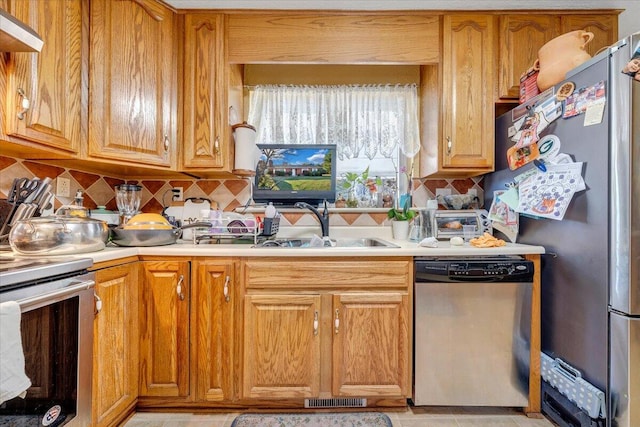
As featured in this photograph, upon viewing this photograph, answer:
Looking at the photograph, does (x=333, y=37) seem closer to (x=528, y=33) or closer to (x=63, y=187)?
(x=528, y=33)

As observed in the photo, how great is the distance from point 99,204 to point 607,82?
2665 mm

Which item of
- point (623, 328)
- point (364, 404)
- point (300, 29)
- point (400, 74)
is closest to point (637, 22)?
point (400, 74)

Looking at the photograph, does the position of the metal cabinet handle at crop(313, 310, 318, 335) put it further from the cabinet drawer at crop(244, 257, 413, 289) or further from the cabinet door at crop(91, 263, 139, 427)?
the cabinet door at crop(91, 263, 139, 427)

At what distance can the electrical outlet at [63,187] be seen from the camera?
166 centimetres

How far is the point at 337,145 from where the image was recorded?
7.26 ft

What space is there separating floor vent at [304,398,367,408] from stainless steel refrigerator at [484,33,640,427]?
95 cm

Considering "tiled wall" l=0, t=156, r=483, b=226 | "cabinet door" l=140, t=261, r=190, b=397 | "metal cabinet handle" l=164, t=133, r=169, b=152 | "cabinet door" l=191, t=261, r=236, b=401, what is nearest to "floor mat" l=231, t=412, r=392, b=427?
"cabinet door" l=191, t=261, r=236, b=401

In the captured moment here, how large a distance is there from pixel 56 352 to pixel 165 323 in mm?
446

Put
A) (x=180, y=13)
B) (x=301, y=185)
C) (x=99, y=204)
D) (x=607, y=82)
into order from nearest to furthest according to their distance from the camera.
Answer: (x=607, y=82), (x=180, y=13), (x=99, y=204), (x=301, y=185)

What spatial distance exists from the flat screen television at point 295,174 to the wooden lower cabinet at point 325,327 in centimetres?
76

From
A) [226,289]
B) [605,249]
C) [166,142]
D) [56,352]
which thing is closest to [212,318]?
[226,289]

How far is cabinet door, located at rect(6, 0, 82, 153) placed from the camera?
3.82 ft

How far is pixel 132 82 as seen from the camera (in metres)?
1.61

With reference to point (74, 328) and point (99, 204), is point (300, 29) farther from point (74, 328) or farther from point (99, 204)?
point (74, 328)
